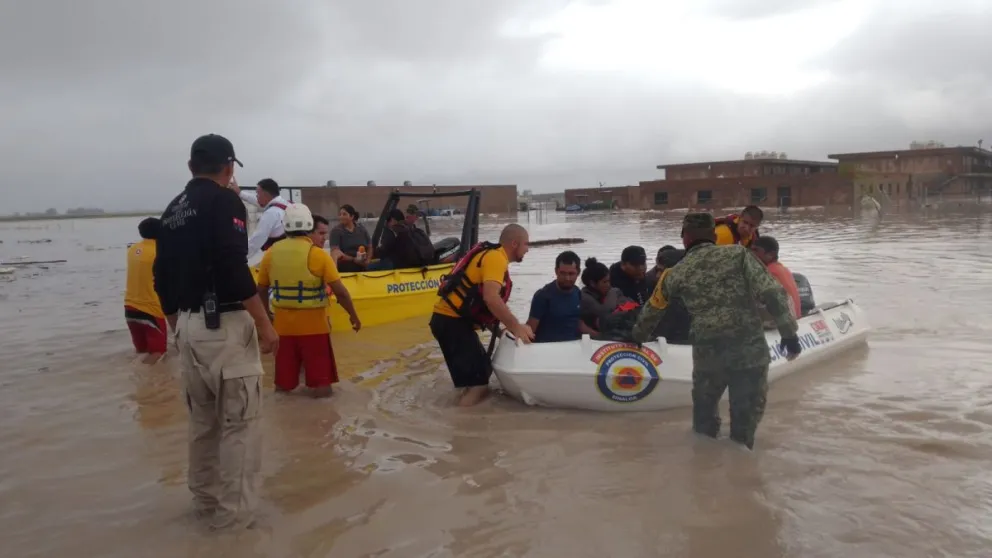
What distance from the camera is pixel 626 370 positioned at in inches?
212

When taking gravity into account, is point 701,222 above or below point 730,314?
above

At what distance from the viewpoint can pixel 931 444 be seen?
472cm

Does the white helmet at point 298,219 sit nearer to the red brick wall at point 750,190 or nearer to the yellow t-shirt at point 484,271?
the yellow t-shirt at point 484,271

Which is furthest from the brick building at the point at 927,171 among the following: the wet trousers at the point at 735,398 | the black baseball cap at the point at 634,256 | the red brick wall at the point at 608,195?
the wet trousers at the point at 735,398

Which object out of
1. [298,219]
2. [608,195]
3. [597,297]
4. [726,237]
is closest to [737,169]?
[608,195]

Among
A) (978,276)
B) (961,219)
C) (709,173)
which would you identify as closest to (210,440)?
(978,276)

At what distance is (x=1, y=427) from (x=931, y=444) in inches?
271

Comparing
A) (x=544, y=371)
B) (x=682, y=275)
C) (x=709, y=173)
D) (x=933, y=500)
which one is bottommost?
(x=933, y=500)

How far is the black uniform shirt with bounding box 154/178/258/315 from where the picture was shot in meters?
3.38

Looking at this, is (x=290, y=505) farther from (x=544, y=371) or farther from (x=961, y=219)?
(x=961, y=219)

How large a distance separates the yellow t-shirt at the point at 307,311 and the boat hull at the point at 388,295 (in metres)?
3.26

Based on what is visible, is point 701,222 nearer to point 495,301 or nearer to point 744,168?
point 495,301

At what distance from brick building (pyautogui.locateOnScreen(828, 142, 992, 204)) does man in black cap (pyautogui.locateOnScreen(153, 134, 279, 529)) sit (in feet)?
187

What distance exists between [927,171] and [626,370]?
63.2m
